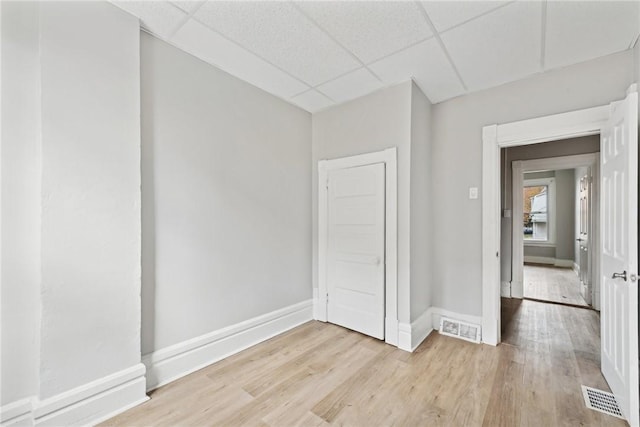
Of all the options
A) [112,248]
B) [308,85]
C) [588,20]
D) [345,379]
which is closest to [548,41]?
[588,20]

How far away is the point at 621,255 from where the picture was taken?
5.93 feet

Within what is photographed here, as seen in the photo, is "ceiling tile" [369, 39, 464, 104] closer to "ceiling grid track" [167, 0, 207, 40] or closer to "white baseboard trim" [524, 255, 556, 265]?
"ceiling grid track" [167, 0, 207, 40]

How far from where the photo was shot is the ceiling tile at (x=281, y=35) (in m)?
1.84

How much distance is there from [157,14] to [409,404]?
3.18m

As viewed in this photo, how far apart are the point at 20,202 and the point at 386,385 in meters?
2.67

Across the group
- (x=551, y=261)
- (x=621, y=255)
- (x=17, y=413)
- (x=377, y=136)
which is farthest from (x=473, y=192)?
(x=551, y=261)

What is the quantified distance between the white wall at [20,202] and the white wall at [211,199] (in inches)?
22.6

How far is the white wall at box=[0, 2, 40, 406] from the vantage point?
5.10 ft

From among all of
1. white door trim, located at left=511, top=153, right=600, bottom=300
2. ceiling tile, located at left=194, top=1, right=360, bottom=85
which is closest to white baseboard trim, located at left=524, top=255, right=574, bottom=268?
white door trim, located at left=511, top=153, right=600, bottom=300

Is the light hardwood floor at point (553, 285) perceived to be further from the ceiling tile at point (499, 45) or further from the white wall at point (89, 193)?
the white wall at point (89, 193)

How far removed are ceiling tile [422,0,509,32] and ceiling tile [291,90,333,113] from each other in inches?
55.3

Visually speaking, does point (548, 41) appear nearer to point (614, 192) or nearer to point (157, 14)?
point (614, 192)

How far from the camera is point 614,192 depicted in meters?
1.93

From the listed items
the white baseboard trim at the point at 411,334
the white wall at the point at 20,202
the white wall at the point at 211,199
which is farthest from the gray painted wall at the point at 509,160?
the white wall at the point at 20,202
